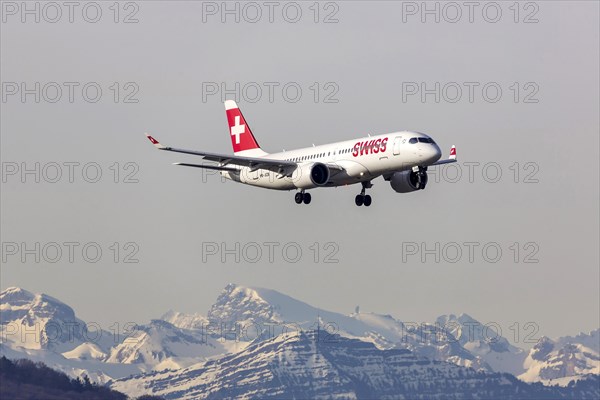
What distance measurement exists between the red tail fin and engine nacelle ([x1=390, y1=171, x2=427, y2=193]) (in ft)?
84.9

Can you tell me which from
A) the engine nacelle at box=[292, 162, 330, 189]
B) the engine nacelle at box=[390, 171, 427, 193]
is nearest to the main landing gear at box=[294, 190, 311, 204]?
the engine nacelle at box=[292, 162, 330, 189]

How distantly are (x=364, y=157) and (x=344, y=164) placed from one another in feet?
8.33

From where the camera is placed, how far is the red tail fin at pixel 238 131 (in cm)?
13850

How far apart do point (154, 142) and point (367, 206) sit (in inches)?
824

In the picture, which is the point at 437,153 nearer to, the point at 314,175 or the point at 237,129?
the point at 314,175

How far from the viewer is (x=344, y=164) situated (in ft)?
366

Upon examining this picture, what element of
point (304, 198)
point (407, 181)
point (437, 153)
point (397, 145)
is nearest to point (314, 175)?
point (304, 198)

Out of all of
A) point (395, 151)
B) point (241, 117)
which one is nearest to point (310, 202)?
point (395, 151)

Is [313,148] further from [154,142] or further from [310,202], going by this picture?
[154,142]

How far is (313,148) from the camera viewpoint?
387 feet

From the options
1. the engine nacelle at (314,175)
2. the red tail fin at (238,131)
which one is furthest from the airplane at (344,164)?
the red tail fin at (238,131)

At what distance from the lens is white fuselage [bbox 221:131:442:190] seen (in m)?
106

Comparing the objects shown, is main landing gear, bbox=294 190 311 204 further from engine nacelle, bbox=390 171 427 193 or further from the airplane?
engine nacelle, bbox=390 171 427 193

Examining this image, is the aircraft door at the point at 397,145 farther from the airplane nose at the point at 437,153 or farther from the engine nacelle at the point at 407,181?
the engine nacelle at the point at 407,181
